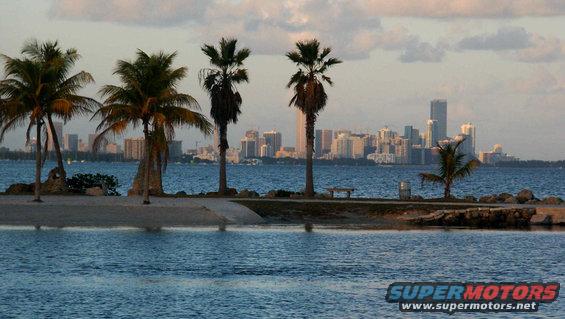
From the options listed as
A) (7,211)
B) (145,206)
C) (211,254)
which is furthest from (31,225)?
(211,254)

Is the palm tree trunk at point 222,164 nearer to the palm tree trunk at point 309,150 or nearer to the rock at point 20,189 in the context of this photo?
the palm tree trunk at point 309,150

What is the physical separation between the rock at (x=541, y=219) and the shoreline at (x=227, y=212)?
0.57 m

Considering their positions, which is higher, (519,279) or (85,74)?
(85,74)

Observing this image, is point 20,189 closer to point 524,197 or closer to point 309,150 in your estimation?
point 309,150

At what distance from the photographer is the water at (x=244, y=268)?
27016 mm

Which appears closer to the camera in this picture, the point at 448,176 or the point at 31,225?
the point at 31,225

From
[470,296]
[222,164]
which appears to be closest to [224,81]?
[222,164]

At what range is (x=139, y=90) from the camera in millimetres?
58500

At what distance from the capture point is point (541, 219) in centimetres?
5947

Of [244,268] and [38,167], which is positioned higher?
[38,167]

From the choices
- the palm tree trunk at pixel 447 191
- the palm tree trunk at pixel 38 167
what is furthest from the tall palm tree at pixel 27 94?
the palm tree trunk at pixel 447 191

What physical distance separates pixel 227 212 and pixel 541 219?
18190 mm

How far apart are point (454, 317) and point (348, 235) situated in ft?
78.7

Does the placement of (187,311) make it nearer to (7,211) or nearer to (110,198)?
(7,211)
